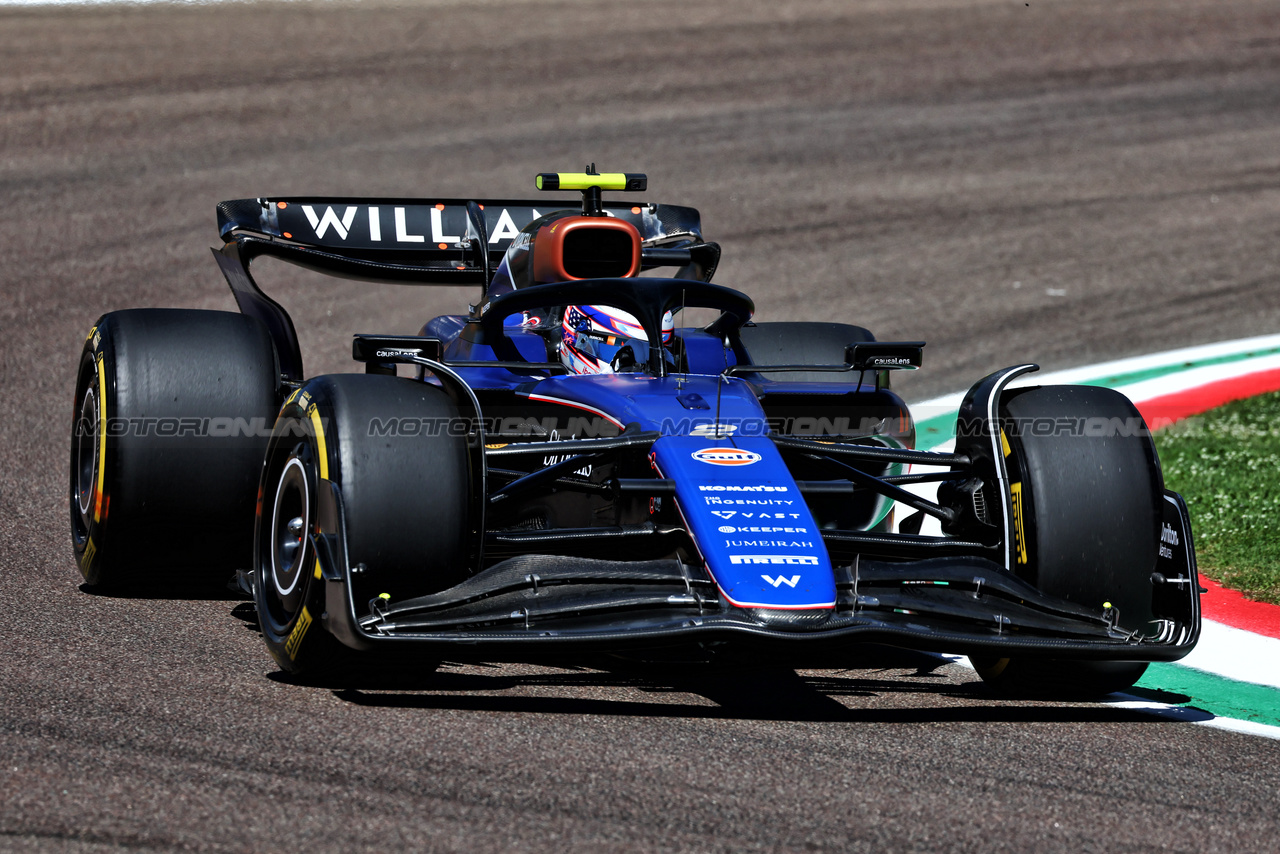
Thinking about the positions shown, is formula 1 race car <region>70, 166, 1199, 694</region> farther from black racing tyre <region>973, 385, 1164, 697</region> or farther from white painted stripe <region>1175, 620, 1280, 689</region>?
white painted stripe <region>1175, 620, 1280, 689</region>

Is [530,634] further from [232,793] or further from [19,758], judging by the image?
[19,758]

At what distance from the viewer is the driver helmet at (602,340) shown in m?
6.15

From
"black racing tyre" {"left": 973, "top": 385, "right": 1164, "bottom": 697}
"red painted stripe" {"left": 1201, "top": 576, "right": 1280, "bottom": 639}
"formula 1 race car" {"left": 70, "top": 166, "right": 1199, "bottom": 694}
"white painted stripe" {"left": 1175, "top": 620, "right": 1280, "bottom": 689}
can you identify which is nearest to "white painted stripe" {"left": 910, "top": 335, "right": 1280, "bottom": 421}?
"red painted stripe" {"left": 1201, "top": 576, "right": 1280, "bottom": 639}

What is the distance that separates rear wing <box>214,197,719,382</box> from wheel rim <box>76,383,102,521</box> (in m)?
0.90

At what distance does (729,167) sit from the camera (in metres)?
16.2

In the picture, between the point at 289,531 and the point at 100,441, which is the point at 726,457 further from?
the point at 100,441

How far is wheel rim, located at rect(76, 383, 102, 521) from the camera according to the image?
644 cm

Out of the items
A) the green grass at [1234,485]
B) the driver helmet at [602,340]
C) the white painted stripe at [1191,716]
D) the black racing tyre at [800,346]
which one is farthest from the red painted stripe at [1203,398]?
the driver helmet at [602,340]

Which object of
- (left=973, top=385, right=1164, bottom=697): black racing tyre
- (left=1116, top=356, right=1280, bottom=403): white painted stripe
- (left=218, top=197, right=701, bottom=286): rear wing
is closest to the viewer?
(left=973, top=385, right=1164, bottom=697): black racing tyre

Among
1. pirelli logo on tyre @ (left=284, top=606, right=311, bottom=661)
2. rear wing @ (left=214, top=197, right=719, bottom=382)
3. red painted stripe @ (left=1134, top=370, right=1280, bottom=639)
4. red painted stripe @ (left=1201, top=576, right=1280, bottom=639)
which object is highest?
rear wing @ (left=214, top=197, right=719, bottom=382)

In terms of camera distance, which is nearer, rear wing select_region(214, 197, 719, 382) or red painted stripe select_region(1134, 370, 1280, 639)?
rear wing select_region(214, 197, 719, 382)

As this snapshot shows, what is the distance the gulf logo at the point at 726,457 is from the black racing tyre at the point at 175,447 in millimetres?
1731

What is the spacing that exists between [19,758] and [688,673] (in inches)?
79.3

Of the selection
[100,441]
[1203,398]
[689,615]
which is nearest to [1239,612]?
[689,615]
